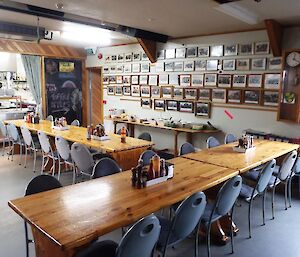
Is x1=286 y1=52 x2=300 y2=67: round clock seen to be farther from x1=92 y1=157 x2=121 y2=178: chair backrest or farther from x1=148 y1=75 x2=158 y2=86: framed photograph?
x1=92 y1=157 x2=121 y2=178: chair backrest

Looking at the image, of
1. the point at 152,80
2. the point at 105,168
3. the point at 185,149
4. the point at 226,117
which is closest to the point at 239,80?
the point at 226,117

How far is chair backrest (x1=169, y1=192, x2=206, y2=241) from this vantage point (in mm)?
2024

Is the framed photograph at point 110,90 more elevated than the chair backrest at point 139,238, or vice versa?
the framed photograph at point 110,90

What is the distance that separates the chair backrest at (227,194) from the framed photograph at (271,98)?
2845mm

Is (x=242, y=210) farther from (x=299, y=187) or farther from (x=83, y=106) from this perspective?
(x=83, y=106)

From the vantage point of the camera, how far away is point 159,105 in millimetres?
6594

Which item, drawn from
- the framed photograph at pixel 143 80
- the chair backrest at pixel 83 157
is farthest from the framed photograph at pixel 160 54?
the chair backrest at pixel 83 157

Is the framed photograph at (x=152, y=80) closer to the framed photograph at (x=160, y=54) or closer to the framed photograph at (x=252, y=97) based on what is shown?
the framed photograph at (x=160, y=54)

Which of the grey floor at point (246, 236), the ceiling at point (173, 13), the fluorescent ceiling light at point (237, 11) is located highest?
the ceiling at point (173, 13)

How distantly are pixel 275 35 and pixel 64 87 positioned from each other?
5549 millimetres

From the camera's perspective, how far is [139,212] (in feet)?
6.22

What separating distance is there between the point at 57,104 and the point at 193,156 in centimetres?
558

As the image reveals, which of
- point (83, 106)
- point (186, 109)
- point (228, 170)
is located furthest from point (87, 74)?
point (228, 170)

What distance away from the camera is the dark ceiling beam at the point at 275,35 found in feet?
14.4
